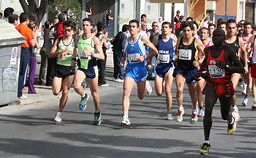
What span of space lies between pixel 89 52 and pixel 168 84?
1.82 m

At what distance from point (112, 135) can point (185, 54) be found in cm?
236

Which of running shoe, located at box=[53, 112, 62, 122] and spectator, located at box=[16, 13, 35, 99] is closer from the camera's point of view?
running shoe, located at box=[53, 112, 62, 122]

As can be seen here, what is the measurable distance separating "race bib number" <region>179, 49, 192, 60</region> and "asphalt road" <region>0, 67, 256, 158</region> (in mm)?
1192

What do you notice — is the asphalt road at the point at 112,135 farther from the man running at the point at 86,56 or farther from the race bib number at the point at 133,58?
the race bib number at the point at 133,58

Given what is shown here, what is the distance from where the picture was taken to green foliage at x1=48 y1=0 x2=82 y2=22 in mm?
26672

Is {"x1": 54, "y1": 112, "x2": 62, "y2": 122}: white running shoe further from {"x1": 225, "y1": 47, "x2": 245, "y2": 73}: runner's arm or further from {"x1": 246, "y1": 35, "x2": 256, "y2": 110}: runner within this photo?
{"x1": 246, "y1": 35, "x2": 256, "y2": 110}: runner

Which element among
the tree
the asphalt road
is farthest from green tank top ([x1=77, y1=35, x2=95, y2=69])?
the tree

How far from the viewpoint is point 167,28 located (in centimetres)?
1220

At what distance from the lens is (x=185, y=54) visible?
1178 centimetres

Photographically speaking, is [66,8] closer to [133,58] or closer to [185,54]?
[185,54]

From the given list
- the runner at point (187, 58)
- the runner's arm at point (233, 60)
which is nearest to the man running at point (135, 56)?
the runner at point (187, 58)

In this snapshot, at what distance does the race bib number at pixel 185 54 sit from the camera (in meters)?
11.7

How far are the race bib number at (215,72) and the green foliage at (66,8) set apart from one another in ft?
56.1

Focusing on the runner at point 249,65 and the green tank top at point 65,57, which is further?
the runner at point 249,65
